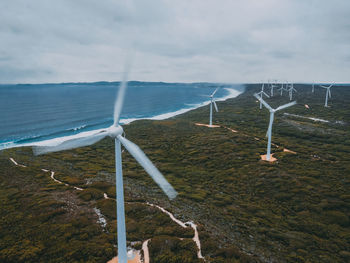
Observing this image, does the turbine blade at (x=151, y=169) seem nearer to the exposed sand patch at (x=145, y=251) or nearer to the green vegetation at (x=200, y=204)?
the exposed sand patch at (x=145, y=251)

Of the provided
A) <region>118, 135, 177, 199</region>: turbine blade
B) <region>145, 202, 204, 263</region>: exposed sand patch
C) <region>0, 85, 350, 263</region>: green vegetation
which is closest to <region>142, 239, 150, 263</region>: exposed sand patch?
<region>0, 85, 350, 263</region>: green vegetation

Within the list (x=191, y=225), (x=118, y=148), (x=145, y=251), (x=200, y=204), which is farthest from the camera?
(x=200, y=204)

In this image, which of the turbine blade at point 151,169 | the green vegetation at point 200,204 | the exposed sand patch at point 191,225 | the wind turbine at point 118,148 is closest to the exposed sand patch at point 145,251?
the green vegetation at point 200,204

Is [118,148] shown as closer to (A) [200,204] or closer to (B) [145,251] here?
(B) [145,251]

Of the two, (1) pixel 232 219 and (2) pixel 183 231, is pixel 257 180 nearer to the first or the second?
(1) pixel 232 219

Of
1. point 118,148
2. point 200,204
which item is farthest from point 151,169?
point 200,204

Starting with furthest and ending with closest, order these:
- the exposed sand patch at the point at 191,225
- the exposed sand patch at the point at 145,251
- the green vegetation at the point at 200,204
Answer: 1. the green vegetation at the point at 200,204
2. the exposed sand patch at the point at 191,225
3. the exposed sand patch at the point at 145,251

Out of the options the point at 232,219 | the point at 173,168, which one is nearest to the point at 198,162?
the point at 173,168

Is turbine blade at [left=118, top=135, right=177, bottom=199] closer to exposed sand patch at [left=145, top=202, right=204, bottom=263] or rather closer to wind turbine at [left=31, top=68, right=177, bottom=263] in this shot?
wind turbine at [left=31, top=68, right=177, bottom=263]
